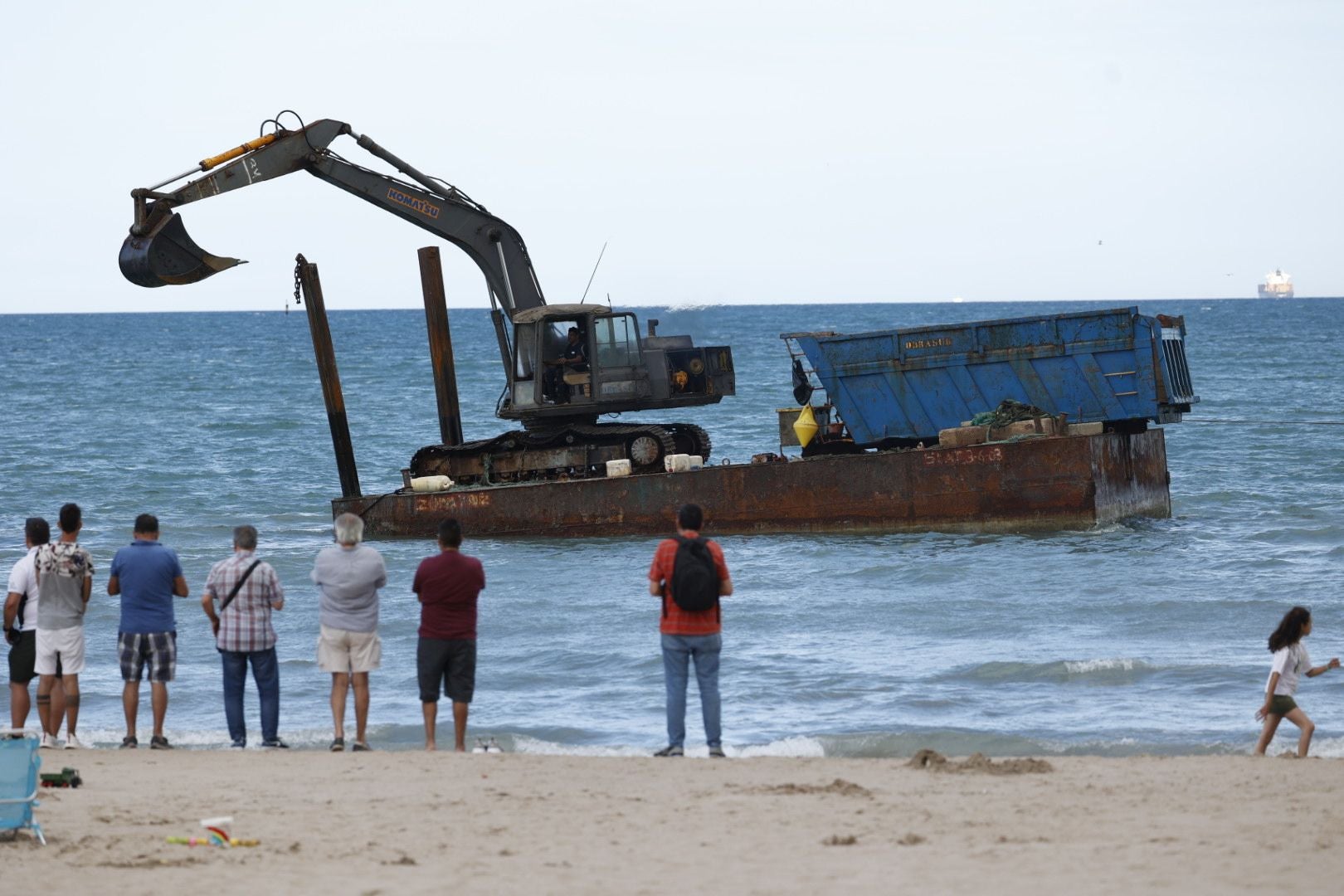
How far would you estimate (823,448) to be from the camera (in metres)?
22.1

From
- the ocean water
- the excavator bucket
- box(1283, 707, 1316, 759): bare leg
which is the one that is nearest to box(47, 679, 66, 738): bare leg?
the ocean water

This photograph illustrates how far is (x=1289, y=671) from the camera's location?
940 cm

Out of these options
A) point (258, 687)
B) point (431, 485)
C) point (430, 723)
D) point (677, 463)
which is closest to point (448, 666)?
point (430, 723)

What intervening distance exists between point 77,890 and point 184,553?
16.6 meters

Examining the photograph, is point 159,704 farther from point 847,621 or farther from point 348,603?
point 847,621

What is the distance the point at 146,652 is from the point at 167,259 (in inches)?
482

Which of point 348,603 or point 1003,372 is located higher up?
point 1003,372

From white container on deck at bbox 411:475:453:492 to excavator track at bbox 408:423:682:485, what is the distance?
1.79ft

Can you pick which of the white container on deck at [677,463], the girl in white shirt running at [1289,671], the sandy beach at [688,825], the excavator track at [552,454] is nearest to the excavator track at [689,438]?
the excavator track at [552,454]

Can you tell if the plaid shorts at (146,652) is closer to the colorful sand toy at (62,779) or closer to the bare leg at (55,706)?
the bare leg at (55,706)

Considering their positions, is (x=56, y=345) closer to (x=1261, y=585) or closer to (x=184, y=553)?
(x=184, y=553)

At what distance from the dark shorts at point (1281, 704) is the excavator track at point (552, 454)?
12.8 meters

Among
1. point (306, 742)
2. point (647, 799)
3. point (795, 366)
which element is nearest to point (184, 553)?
point (795, 366)

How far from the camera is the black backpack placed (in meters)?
8.91
